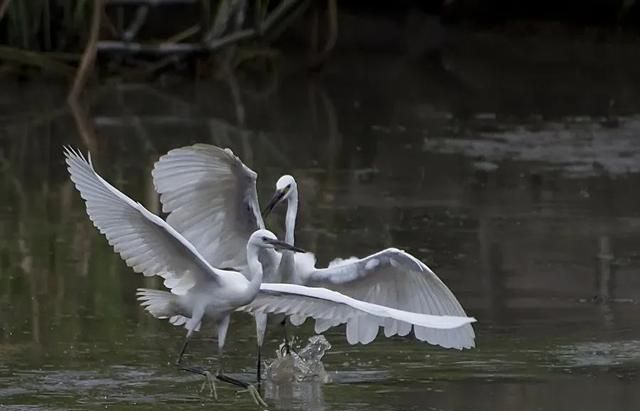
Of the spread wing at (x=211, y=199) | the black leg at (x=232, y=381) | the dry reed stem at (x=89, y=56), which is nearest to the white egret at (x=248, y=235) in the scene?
the spread wing at (x=211, y=199)

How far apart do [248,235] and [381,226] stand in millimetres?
3184

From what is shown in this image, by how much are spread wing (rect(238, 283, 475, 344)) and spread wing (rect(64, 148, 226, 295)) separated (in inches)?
14.2

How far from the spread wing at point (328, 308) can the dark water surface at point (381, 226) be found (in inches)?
16.0

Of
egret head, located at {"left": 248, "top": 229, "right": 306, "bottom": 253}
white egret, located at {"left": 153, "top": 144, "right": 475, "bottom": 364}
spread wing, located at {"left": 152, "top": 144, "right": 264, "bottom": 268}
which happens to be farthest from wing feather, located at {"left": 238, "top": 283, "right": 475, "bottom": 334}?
spread wing, located at {"left": 152, "top": 144, "right": 264, "bottom": 268}

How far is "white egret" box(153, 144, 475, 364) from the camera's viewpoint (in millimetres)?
8664

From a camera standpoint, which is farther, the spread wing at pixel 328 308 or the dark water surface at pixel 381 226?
the dark water surface at pixel 381 226

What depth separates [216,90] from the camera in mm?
21859

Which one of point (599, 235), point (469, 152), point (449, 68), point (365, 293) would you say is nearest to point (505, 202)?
point (599, 235)

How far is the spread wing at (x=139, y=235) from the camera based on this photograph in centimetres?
779

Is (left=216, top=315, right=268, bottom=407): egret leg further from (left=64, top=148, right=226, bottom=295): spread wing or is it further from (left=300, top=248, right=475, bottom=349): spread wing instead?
(left=300, top=248, right=475, bottom=349): spread wing

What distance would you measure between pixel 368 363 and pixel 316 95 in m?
13.2

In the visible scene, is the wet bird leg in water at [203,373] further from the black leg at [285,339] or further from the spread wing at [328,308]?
the black leg at [285,339]

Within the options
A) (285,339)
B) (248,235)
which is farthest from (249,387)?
(248,235)

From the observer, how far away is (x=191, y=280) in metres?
8.31
